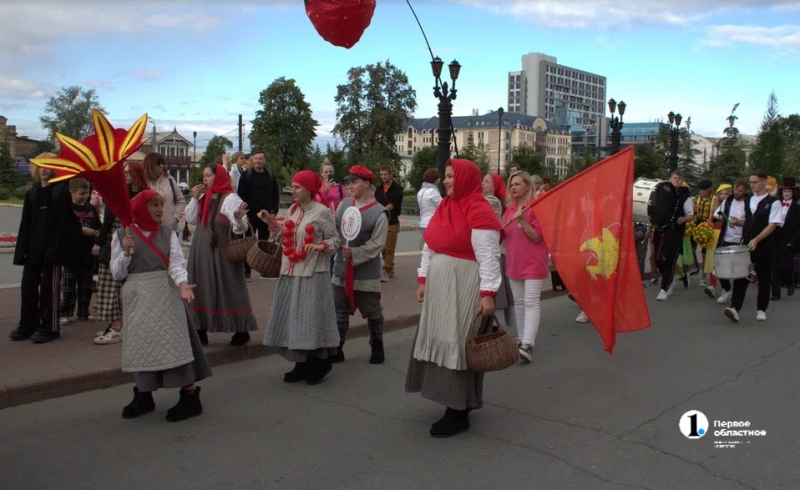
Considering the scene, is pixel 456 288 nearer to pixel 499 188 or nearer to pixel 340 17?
pixel 340 17

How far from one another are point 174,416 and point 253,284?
6.59 metres

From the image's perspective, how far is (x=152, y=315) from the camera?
520 cm

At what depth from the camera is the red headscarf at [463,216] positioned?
195 inches

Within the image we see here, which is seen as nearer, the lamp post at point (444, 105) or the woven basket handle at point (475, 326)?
the woven basket handle at point (475, 326)

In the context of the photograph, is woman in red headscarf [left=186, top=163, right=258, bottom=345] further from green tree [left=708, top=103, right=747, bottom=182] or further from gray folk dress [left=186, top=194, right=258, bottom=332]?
green tree [left=708, top=103, right=747, bottom=182]

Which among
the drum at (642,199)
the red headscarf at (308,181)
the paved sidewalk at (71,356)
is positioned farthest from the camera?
the drum at (642,199)

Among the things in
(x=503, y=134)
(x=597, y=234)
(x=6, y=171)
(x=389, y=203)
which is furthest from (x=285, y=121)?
(x=503, y=134)

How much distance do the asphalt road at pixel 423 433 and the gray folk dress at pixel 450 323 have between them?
311mm

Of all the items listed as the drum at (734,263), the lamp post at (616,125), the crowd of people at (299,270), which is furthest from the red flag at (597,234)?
the lamp post at (616,125)

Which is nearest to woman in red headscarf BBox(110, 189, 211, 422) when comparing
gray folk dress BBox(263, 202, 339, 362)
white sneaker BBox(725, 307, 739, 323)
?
gray folk dress BBox(263, 202, 339, 362)

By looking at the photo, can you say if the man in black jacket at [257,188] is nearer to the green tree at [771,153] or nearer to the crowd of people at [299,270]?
the crowd of people at [299,270]

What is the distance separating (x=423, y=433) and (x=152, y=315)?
213 centimetres

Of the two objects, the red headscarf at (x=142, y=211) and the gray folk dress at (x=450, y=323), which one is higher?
the red headscarf at (x=142, y=211)

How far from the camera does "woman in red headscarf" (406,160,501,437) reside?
4938mm
